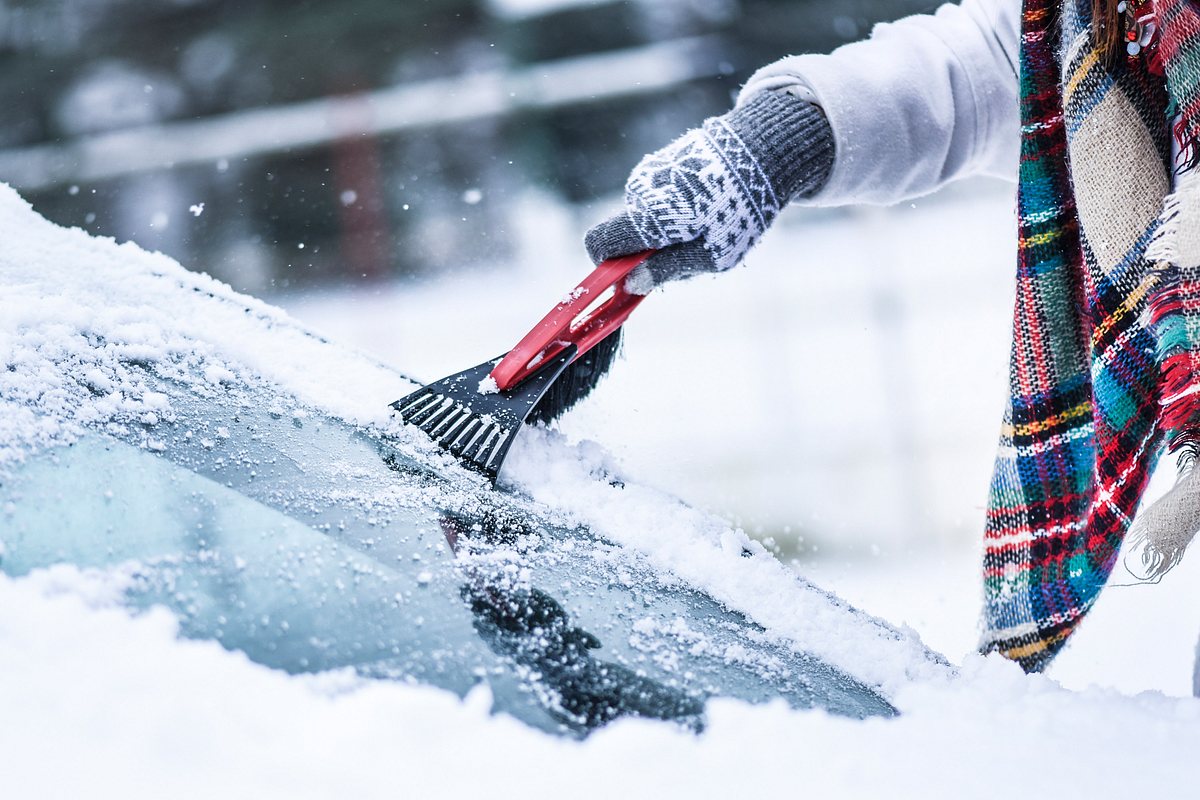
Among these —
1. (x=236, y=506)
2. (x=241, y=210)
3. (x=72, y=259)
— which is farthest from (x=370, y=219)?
(x=236, y=506)

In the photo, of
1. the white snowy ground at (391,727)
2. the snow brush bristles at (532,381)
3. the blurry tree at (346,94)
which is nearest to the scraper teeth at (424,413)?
the snow brush bristles at (532,381)

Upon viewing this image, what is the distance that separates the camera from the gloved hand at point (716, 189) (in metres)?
0.95

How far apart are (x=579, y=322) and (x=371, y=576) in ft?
1.47

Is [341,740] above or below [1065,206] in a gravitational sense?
below

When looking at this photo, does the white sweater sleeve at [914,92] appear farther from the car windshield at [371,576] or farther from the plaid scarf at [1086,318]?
the car windshield at [371,576]

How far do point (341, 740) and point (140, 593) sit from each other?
138 millimetres

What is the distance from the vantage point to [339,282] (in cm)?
467

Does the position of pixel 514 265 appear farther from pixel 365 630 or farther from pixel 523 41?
pixel 365 630

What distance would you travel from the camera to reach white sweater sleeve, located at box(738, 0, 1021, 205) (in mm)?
1028

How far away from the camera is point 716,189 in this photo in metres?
0.97

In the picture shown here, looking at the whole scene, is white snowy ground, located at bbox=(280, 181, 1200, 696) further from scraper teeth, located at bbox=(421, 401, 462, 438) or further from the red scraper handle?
scraper teeth, located at bbox=(421, 401, 462, 438)

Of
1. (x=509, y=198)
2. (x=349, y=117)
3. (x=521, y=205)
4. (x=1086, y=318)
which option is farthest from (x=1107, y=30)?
(x=349, y=117)

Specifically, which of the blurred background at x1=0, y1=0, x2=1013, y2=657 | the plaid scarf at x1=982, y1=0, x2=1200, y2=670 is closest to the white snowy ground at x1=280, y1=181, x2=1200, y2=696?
the blurred background at x1=0, y1=0, x2=1013, y2=657

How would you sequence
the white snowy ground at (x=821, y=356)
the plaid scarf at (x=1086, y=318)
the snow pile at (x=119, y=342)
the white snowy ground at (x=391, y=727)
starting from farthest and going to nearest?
the white snowy ground at (x=821, y=356) → the plaid scarf at (x=1086, y=318) → the snow pile at (x=119, y=342) → the white snowy ground at (x=391, y=727)
